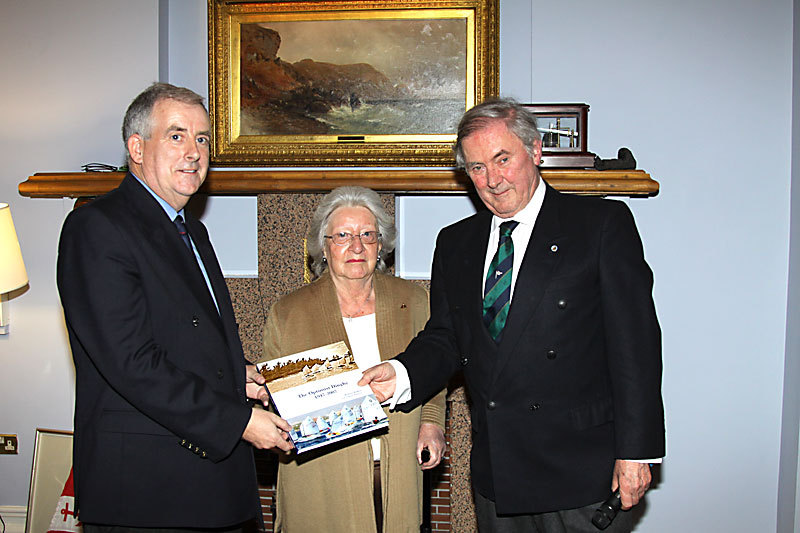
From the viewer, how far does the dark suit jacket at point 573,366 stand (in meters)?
1.69

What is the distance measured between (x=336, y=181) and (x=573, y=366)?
1619 millimetres

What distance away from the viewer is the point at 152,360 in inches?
61.5

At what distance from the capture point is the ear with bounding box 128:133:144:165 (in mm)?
1730

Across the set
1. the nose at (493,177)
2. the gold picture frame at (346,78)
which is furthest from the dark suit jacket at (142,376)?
the gold picture frame at (346,78)

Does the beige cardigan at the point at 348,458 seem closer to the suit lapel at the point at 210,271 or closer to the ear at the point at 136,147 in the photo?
the suit lapel at the point at 210,271

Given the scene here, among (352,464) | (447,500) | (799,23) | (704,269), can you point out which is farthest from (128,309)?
(799,23)

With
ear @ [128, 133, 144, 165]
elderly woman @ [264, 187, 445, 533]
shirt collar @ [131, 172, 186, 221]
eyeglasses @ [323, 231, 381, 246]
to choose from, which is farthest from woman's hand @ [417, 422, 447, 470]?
ear @ [128, 133, 144, 165]

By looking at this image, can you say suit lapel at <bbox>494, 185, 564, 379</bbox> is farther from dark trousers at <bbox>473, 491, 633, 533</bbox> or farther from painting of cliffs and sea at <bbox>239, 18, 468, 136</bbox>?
painting of cliffs and sea at <bbox>239, 18, 468, 136</bbox>

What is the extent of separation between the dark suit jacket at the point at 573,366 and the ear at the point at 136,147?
1.11 m

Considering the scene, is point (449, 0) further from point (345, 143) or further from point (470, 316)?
point (470, 316)

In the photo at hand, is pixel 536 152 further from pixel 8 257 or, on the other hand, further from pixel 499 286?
pixel 8 257

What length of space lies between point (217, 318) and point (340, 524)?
0.81 m

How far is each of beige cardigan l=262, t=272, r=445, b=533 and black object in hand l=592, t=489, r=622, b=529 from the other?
62cm

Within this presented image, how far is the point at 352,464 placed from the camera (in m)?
2.01
